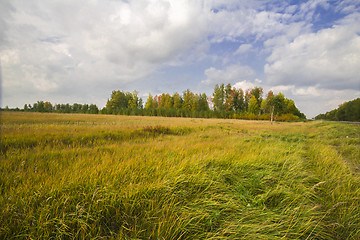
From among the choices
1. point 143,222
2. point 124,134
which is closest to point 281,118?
point 124,134

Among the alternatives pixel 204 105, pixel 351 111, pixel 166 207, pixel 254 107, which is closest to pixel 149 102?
pixel 204 105

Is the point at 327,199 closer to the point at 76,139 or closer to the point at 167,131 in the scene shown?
the point at 76,139

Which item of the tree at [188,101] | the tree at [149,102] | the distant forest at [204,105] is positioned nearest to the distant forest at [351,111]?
the distant forest at [204,105]

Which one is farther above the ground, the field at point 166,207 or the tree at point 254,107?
the tree at point 254,107

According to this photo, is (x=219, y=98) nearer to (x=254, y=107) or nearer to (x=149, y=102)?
(x=254, y=107)

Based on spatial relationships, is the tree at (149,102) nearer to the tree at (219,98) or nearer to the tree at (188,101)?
the tree at (188,101)

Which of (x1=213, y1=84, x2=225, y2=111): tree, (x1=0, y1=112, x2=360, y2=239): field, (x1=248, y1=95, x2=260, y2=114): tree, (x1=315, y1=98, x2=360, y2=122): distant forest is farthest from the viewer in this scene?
(x1=213, y1=84, x2=225, y2=111): tree

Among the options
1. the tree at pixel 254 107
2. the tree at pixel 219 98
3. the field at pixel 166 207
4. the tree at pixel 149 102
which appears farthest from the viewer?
the tree at pixel 149 102

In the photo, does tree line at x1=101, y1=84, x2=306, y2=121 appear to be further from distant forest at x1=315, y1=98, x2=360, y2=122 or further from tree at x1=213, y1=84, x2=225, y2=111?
distant forest at x1=315, y1=98, x2=360, y2=122

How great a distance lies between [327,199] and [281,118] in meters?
67.9

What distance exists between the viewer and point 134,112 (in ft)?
213

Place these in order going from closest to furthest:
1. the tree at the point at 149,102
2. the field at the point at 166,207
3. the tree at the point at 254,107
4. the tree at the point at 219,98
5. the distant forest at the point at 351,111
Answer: the field at the point at 166,207, the distant forest at the point at 351,111, the tree at the point at 254,107, the tree at the point at 219,98, the tree at the point at 149,102

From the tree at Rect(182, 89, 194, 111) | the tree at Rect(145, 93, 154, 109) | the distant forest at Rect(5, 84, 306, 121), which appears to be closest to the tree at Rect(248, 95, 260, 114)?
the distant forest at Rect(5, 84, 306, 121)

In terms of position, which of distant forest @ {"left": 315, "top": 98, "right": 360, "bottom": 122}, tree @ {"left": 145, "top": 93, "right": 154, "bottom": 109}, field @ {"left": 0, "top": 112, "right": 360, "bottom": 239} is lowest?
field @ {"left": 0, "top": 112, "right": 360, "bottom": 239}
